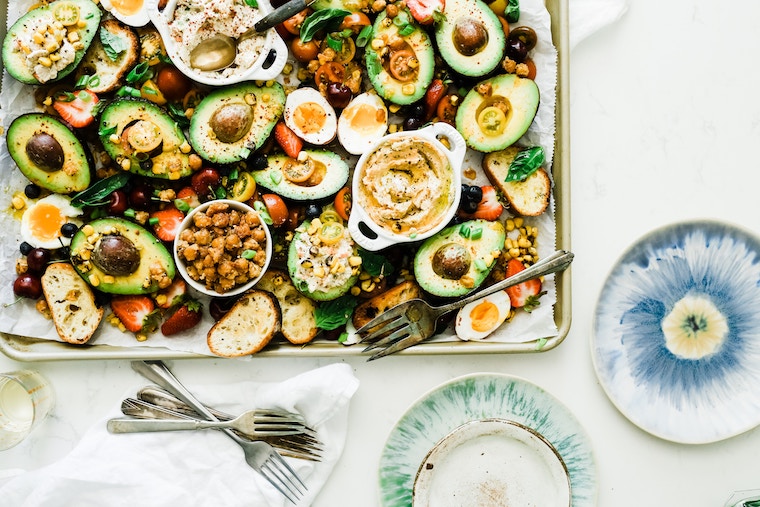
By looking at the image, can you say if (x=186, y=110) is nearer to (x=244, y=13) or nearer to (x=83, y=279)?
(x=244, y=13)

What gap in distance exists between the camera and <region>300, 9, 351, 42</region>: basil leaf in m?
2.13

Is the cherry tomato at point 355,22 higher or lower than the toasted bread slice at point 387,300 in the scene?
higher

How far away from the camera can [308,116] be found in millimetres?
2176

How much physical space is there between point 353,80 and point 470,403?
109 cm

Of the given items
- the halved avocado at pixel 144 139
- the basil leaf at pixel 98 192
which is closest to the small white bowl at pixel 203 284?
the halved avocado at pixel 144 139

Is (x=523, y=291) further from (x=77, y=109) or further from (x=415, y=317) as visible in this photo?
(x=77, y=109)

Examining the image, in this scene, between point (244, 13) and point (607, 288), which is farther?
point (607, 288)

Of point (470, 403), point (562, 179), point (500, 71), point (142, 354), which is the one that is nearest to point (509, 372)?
point (470, 403)

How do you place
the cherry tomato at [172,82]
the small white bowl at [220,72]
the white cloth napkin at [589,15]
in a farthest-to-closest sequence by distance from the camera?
1. the white cloth napkin at [589,15]
2. the cherry tomato at [172,82]
3. the small white bowl at [220,72]

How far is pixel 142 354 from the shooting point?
2.17 meters

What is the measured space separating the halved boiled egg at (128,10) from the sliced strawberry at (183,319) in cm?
89

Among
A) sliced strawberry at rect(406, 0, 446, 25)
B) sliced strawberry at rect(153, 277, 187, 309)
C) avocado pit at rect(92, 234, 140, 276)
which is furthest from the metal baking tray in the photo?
sliced strawberry at rect(406, 0, 446, 25)

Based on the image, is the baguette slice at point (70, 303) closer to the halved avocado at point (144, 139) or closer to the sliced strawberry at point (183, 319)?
the sliced strawberry at point (183, 319)

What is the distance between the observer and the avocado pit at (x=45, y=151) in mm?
2086
